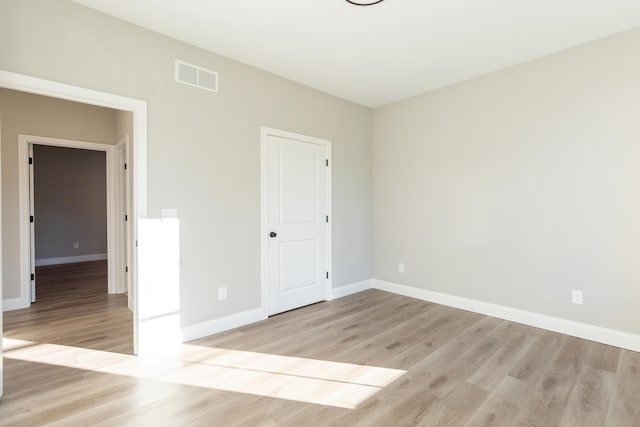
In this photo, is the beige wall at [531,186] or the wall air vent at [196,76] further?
the wall air vent at [196,76]

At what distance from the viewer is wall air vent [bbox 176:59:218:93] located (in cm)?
280

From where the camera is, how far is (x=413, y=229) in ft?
13.8

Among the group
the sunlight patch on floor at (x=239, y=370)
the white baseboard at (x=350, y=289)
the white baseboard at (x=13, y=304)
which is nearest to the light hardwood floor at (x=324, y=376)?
the sunlight patch on floor at (x=239, y=370)

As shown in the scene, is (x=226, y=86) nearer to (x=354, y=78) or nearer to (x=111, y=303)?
(x=354, y=78)

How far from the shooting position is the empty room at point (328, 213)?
2084mm

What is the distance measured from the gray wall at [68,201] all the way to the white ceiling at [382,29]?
5789 millimetres

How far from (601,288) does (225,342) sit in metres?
3.52

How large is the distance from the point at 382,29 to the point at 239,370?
3.05 meters

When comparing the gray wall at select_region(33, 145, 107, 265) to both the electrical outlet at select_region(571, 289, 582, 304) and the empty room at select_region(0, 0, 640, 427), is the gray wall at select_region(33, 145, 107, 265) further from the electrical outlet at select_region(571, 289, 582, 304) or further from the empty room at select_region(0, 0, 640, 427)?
the electrical outlet at select_region(571, 289, 582, 304)

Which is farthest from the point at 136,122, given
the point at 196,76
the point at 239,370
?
the point at 239,370

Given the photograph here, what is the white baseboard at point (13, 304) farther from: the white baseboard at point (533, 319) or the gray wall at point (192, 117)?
the white baseboard at point (533, 319)

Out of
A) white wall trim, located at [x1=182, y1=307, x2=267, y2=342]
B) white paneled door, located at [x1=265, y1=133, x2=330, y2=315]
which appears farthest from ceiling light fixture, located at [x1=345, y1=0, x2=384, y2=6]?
white wall trim, located at [x1=182, y1=307, x2=267, y2=342]

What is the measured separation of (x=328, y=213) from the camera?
13.5 ft

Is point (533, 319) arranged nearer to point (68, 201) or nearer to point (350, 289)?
point (350, 289)
